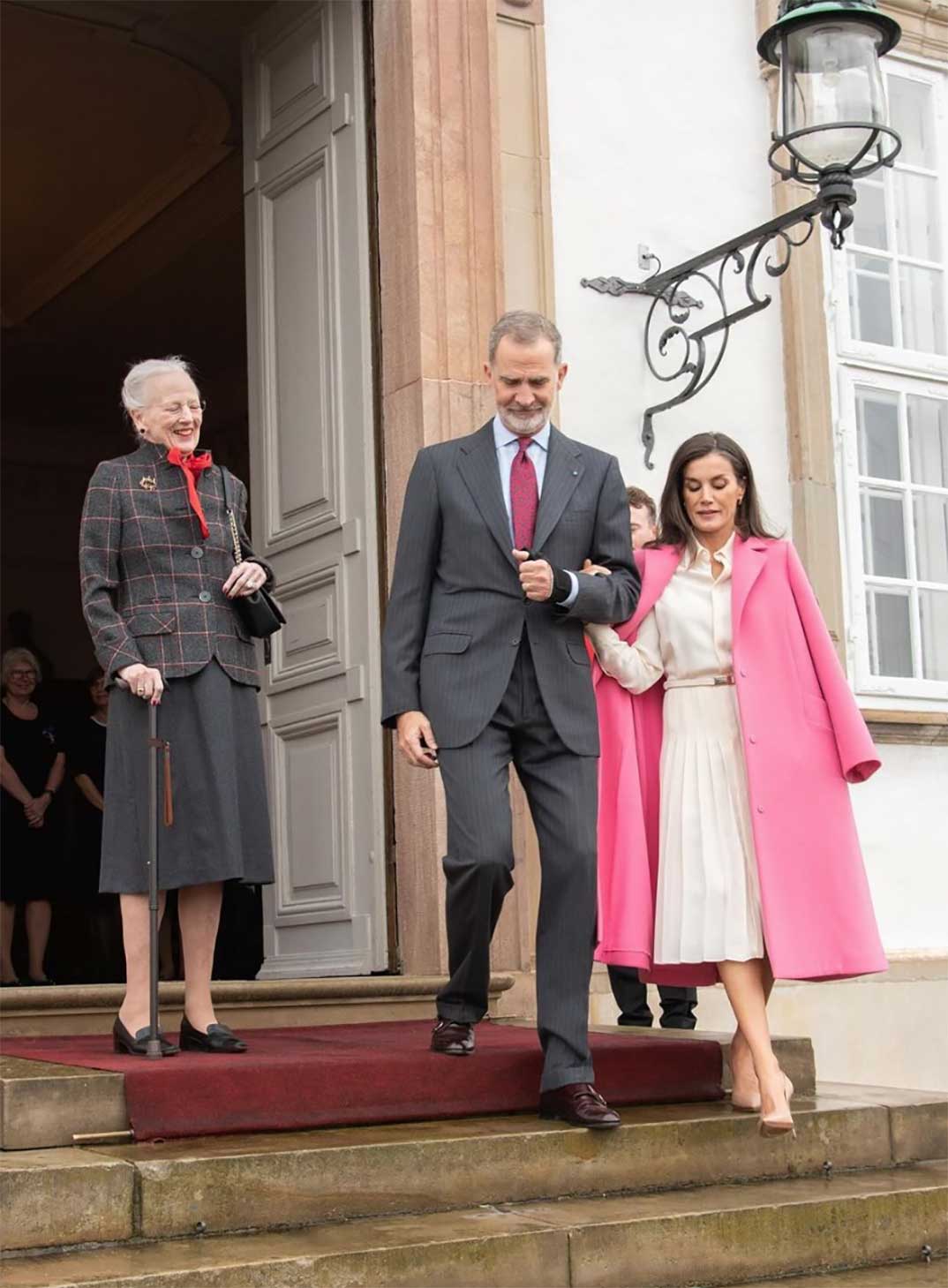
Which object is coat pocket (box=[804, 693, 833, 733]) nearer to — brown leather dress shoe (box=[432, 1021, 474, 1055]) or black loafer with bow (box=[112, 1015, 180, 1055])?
brown leather dress shoe (box=[432, 1021, 474, 1055])

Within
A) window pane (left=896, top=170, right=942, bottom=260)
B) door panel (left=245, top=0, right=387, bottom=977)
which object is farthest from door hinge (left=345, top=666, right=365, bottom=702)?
window pane (left=896, top=170, right=942, bottom=260)

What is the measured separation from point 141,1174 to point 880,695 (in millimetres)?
4566

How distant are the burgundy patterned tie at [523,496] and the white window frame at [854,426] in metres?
3.25

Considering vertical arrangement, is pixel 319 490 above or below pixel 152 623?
above

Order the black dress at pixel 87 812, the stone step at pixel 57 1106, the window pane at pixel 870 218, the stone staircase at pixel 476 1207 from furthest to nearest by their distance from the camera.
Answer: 1. the black dress at pixel 87 812
2. the window pane at pixel 870 218
3. the stone step at pixel 57 1106
4. the stone staircase at pixel 476 1207

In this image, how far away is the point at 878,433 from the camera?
25.8ft

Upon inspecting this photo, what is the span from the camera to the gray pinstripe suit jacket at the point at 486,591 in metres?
4.39

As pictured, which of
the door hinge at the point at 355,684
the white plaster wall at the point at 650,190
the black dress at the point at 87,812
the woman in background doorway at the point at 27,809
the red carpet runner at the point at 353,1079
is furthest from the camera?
the black dress at the point at 87,812

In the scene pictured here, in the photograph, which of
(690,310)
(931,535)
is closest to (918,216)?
(931,535)

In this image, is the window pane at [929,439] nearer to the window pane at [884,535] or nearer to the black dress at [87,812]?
the window pane at [884,535]

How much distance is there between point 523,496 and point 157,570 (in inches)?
35.2

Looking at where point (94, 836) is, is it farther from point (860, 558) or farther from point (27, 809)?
point (860, 558)

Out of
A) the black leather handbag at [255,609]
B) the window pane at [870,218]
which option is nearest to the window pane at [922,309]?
the window pane at [870,218]

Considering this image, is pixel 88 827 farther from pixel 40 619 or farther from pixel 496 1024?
pixel 40 619
